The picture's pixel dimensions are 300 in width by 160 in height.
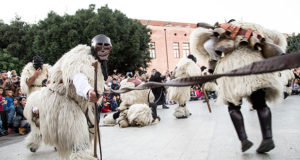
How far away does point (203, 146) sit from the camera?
345cm

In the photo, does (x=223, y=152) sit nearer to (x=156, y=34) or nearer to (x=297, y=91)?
(x=297, y=91)

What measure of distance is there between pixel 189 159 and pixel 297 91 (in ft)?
43.3

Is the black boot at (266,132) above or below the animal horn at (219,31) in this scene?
below

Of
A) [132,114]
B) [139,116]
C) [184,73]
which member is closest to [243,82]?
[139,116]

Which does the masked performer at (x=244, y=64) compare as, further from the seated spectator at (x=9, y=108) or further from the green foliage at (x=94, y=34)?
the green foliage at (x=94, y=34)

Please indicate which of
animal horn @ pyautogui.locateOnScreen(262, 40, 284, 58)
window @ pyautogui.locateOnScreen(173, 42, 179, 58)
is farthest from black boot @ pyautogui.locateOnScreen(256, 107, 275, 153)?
window @ pyautogui.locateOnScreen(173, 42, 179, 58)

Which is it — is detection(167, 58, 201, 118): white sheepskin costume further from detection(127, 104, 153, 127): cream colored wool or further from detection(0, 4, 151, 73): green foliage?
detection(0, 4, 151, 73): green foliage

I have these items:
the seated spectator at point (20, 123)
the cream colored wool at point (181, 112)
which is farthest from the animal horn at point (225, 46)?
the seated spectator at point (20, 123)

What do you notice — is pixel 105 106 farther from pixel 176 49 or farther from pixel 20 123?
pixel 176 49

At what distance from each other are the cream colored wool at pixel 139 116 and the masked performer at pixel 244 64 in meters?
3.12

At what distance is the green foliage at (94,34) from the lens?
22188 millimetres

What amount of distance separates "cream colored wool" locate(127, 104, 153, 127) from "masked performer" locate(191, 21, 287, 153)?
10.3ft

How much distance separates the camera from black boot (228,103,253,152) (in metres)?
2.80

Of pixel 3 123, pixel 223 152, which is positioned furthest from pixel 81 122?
pixel 3 123
